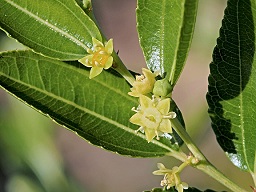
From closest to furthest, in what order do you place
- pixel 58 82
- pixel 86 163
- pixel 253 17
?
pixel 253 17 → pixel 58 82 → pixel 86 163

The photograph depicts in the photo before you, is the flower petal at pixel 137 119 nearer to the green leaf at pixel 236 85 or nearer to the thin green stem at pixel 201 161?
the thin green stem at pixel 201 161

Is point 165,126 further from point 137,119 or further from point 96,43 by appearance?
point 96,43

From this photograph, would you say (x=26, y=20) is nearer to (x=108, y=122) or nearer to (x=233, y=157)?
(x=108, y=122)

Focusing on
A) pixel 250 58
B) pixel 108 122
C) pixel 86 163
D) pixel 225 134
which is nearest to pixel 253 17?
pixel 250 58

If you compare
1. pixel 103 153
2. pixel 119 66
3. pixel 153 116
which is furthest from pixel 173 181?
pixel 103 153

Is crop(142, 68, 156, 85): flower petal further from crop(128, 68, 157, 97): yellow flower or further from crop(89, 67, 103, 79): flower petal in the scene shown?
crop(89, 67, 103, 79): flower petal
